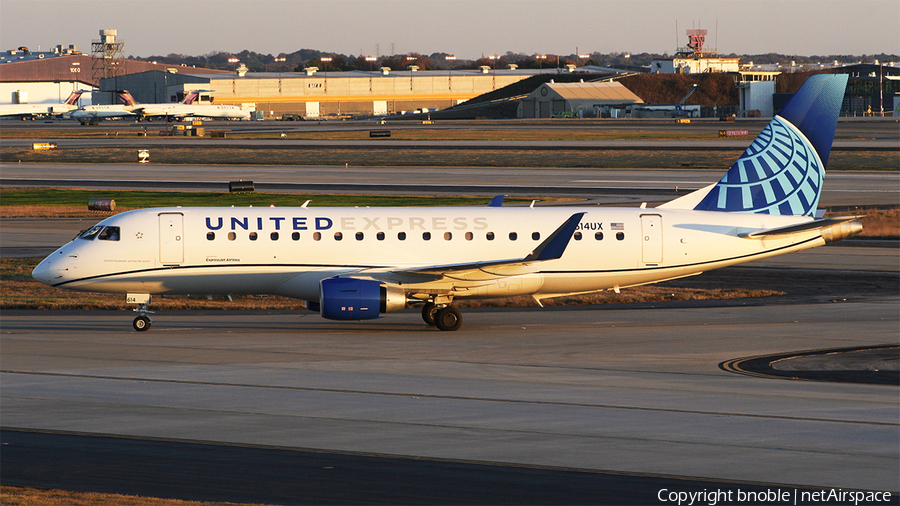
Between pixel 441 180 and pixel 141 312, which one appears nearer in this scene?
pixel 141 312

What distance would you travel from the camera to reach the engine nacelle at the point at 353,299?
28953mm

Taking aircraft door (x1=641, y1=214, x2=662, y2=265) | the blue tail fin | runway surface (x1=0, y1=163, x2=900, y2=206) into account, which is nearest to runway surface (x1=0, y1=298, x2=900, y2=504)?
aircraft door (x1=641, y1=214, x2=662, y2=265)

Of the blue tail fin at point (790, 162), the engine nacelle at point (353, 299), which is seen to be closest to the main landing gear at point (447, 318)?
the engine nacelle at point (353, 299)

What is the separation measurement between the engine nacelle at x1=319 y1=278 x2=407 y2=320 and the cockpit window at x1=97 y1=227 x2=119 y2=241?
7149mm

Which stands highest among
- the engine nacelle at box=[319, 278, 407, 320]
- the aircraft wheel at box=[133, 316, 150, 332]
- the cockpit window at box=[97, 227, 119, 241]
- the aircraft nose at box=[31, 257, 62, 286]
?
the cockpit window at box=[97, 227, 119, 241]

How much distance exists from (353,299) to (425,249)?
347 cm

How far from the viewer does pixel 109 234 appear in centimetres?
3064

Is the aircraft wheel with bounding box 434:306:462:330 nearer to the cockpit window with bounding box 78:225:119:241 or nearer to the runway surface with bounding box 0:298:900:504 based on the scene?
the runway surface with bounding box 0:298:900:504

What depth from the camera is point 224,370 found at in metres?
24.5

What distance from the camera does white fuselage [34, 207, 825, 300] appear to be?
30.5 meters

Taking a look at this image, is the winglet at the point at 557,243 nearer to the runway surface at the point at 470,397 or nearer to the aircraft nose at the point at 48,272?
the runway surface at the point at 470,397

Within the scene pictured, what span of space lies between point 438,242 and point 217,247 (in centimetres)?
723

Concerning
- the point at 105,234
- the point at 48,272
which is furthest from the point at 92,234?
the point at 48,272

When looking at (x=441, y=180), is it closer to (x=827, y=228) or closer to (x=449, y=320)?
(x=449, y=320)
